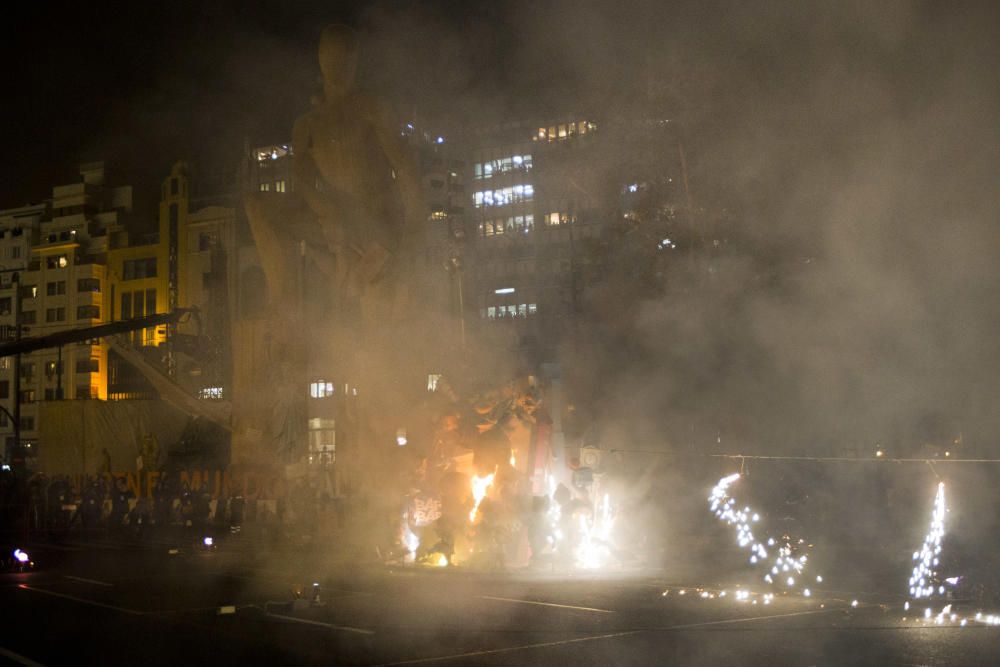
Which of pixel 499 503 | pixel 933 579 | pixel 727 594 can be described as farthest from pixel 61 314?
pixel 933 579

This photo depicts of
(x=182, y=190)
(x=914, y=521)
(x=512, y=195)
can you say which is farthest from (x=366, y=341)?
(x=182, y=190)

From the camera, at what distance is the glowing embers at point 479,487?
12609 mm

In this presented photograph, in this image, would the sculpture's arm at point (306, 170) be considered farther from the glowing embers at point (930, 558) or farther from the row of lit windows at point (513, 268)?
the row of lit windows at point (513, 268)

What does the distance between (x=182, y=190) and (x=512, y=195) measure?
19.2 metres

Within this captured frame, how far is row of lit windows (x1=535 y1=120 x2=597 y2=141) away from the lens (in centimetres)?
1550

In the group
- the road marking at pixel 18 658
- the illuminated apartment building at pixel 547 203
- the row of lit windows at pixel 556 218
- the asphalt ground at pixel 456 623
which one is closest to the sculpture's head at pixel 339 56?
the illuminated apartment building at pixel 547 203

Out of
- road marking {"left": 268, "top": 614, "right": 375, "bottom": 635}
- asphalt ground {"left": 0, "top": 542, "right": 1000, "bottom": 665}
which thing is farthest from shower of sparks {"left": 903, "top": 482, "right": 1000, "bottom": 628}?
road marking {"left": 268, "top": 614, "right": 375, "bottom": 635}

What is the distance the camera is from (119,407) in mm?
33531

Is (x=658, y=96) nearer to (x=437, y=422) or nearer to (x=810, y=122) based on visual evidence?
(x=810, y=122)

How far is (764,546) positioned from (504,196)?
35965mm

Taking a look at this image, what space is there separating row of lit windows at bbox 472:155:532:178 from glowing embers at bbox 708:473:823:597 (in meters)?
14.1

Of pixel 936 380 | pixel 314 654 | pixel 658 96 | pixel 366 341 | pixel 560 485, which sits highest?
pixel 658 96

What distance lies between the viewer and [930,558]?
9.57m

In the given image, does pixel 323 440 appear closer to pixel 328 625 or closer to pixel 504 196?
pixel 328 625
